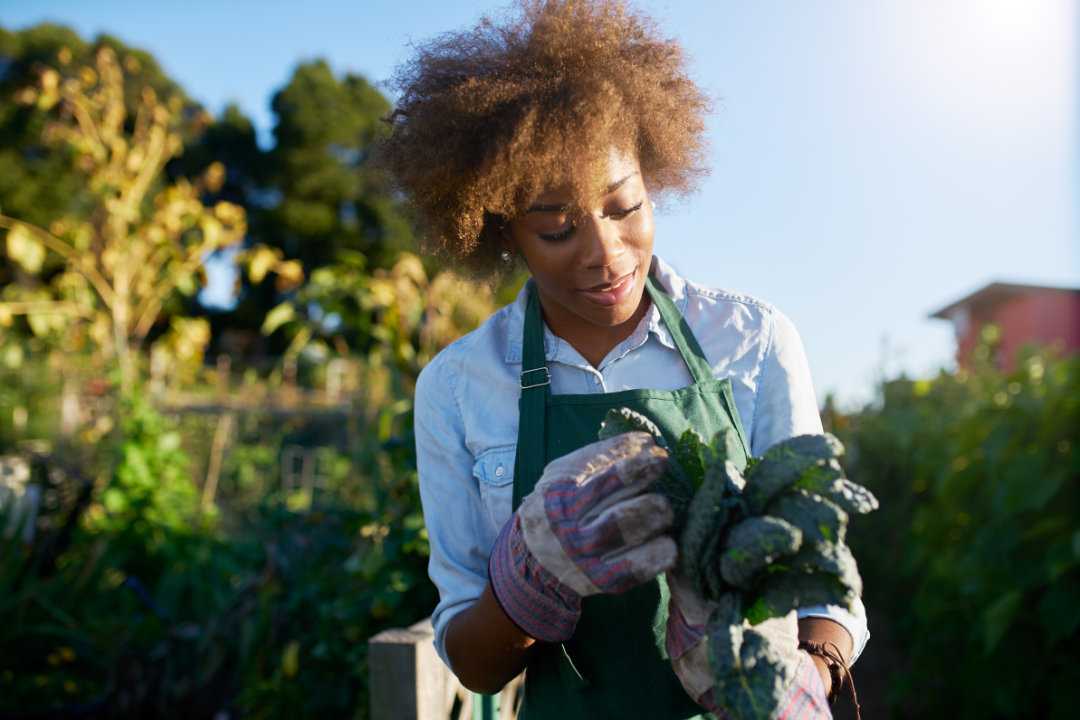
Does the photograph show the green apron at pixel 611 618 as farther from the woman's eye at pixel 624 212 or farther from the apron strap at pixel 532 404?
the woman's eye at pixel 624 212

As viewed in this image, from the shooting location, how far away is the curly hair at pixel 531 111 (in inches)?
47.3

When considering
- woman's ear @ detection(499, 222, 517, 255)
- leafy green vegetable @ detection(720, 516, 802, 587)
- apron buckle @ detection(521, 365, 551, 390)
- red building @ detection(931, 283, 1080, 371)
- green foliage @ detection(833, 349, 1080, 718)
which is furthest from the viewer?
red building @ detection(931, 283, 1080, 371)

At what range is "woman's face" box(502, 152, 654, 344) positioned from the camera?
121cm

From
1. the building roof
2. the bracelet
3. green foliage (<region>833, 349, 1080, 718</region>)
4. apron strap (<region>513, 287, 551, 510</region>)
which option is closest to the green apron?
apron strap (<region>513, 287, 551, 510</region>)

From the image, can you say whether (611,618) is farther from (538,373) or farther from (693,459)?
(538,373)

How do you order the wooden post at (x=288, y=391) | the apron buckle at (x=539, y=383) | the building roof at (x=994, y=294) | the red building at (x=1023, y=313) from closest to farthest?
the apron buckle at (x=539, y=383)
the wooden post at (x=288, y=391)
the red building at (x=1023, y=313)
the building roof at (x=994, y=294)

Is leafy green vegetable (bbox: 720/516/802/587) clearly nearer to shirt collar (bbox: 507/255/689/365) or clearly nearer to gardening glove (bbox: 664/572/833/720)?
gardening glove (bbox: 664/572/833/720)

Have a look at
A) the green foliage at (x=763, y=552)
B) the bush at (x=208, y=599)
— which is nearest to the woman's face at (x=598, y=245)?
the green foliage at (x=763, y=552)

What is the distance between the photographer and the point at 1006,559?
92.2 inches

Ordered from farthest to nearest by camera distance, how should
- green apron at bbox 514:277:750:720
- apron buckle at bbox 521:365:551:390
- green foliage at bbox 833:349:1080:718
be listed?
green foliage at bbox 833:349:1080:718 → apron buckle at bbox 521:365:551:390 → green apron at bbox 514:277:750:720

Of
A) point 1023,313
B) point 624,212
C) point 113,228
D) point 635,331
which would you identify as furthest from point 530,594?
point 1023,313

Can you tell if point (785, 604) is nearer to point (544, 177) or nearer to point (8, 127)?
point (544, 177)

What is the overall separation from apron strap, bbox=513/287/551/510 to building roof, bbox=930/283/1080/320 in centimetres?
1558

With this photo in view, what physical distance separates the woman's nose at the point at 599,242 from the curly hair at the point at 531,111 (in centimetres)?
6
